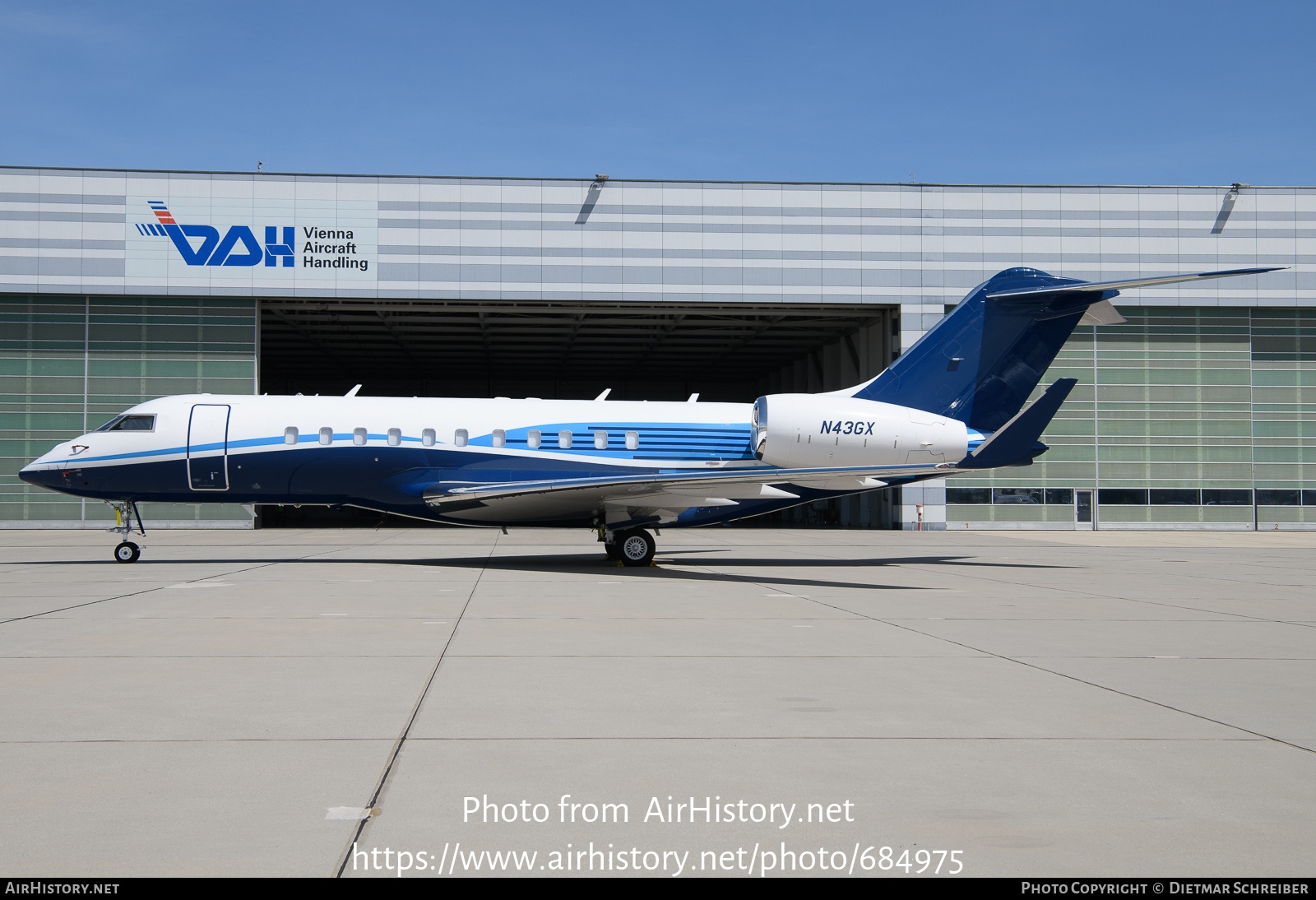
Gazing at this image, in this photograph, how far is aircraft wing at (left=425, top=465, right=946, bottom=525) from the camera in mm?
17250

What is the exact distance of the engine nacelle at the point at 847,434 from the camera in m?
17.5

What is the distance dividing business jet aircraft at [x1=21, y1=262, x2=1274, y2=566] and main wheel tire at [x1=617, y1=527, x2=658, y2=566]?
4 centimetres

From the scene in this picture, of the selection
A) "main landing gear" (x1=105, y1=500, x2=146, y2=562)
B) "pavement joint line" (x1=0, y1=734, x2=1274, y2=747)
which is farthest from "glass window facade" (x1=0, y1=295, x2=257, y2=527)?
"pavement joint line" (x1=0, y1=734, x2=1274, y2=747)

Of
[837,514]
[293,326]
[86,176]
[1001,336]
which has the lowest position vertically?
[837,514]

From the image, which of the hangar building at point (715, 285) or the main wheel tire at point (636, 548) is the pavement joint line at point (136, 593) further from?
the hangar building at point (715, 285)

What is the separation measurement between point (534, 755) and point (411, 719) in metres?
1.21

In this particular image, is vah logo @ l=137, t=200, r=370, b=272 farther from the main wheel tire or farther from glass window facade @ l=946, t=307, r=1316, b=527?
glass window facade @ l=946, t=307, r=1316, b=527

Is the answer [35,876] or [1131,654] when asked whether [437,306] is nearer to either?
[1131,654]

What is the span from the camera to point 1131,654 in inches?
351

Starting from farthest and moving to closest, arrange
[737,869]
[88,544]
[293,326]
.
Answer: [293,326] → [88,544] → [737,869]

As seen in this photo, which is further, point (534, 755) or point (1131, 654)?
point (1131, 654)

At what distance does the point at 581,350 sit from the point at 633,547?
3348cm

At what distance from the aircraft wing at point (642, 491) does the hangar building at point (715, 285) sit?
67.7ft
